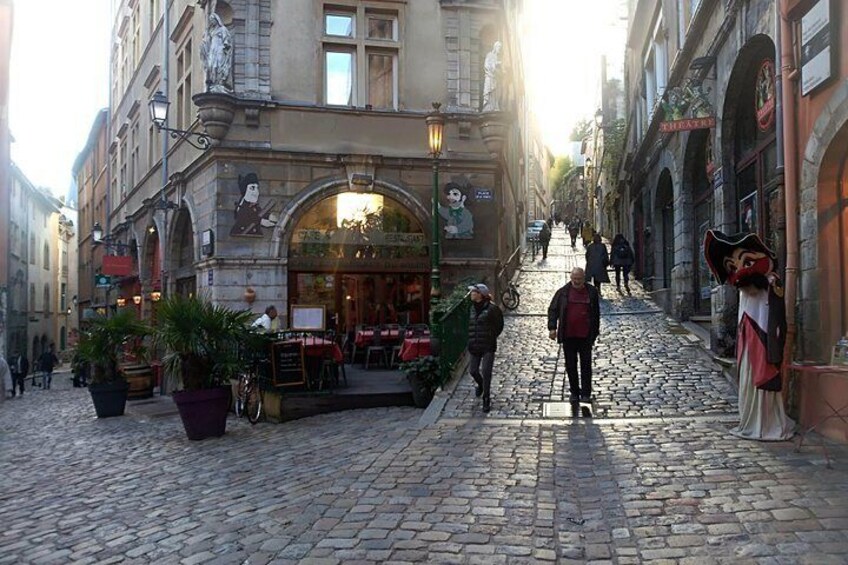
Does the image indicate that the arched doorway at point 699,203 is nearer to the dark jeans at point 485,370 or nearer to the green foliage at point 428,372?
the green foliage at point 428,372

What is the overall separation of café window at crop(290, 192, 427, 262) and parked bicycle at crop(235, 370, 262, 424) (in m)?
4.97

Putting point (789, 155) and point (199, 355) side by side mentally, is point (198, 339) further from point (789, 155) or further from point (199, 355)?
point (789, 155)

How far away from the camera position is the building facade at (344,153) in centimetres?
1509

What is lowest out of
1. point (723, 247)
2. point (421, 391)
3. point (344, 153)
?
point (421, 391)

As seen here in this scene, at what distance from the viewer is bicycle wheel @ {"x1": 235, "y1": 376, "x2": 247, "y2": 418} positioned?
35.8ft

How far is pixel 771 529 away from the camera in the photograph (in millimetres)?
4309

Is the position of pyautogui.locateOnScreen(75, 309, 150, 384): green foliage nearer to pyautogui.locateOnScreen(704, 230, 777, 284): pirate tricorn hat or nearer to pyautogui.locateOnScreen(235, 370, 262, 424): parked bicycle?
pyautogui.locateOnScreen(235, 370, 262, 424): parked bicycle

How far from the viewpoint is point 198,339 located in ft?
29.3

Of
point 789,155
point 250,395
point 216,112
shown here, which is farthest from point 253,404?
point 789,155

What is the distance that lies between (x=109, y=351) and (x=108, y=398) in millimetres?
985

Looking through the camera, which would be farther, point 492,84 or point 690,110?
point 492,84

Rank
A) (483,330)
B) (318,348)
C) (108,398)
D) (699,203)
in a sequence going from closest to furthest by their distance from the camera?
(483,330)
(318,348)
(108,398)
(699,203)

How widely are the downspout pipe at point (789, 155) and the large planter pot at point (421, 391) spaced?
15.5ft

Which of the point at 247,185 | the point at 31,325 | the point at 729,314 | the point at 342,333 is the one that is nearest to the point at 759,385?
the point at 729,314
